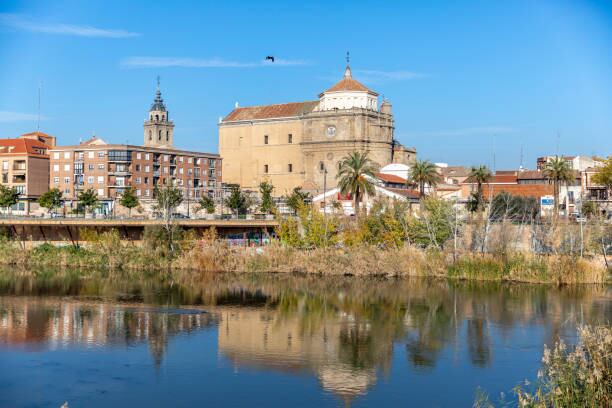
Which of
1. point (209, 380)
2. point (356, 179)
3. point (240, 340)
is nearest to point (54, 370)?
point (209, 380)

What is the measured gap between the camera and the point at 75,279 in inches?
1607

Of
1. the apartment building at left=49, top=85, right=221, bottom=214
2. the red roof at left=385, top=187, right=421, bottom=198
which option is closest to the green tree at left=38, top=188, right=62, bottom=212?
the apartment building at left=49, top=85, right=221, bottom=214

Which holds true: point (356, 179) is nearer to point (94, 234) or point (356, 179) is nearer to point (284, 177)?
point (94, 234)

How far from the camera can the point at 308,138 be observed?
271ft

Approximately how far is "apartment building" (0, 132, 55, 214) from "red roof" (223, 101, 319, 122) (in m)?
22.1

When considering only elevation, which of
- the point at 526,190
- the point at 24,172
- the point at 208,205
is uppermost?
the point at 24,172

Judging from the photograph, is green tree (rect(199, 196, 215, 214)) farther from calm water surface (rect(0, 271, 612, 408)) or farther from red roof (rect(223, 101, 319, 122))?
calm water surface (rect(0, 271, 612, 408))

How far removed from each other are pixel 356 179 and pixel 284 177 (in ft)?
113

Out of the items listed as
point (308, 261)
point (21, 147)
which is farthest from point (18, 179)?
point (308, 261)

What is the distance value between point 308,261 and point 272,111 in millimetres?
46370

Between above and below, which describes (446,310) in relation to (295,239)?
below

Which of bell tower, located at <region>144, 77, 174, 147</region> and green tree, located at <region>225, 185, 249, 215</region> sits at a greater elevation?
bell tower, located at <region>144, 77, 174, 147</region>

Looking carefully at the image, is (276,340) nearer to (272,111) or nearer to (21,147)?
(21,147)

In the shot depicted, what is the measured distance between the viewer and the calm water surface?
19.3 meters
